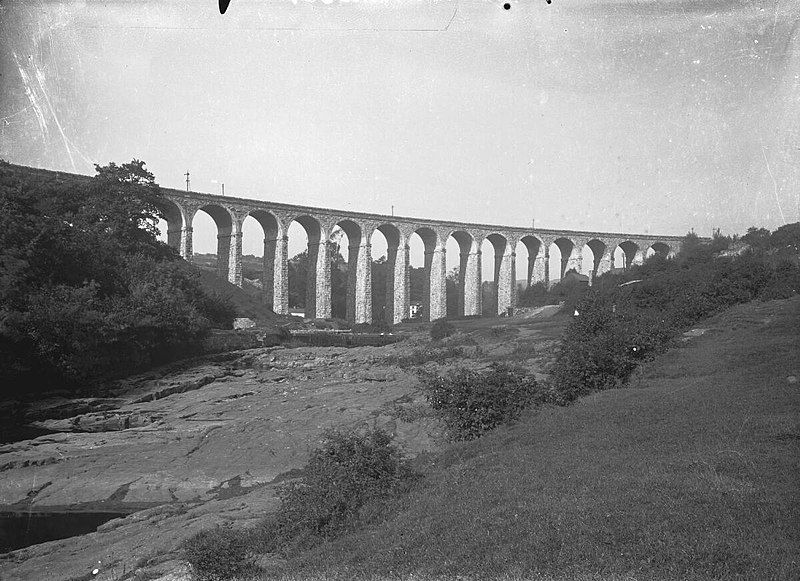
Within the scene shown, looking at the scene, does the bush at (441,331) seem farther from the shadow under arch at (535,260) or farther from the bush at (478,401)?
the shadow under arch at (535,260)

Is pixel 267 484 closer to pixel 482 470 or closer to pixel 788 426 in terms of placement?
pixel 482 470

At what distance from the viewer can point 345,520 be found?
8062 mm

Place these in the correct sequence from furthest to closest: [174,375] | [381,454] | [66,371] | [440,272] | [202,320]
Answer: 1. [440,272]
2. [202,320]
3. [174,375]
4. [66,371]
5. [381,454]

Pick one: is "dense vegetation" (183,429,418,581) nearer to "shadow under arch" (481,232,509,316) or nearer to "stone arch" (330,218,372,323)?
"stone arch" (330,218,372,323)

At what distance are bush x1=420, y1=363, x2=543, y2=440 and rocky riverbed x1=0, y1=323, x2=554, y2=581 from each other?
0.83 metres

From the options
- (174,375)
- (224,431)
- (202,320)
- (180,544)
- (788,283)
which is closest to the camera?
(180,544)

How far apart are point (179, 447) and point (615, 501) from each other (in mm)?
11688

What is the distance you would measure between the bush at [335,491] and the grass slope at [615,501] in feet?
1.90

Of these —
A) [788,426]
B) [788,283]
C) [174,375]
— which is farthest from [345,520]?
[788,283]

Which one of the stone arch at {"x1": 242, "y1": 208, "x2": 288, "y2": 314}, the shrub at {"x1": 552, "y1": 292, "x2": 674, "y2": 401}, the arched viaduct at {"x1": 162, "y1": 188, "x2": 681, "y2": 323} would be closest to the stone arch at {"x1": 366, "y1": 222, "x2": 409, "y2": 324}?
the arched viaduct at {"x1": 162, "y1": 188, "x2": 681, "y2": 323}

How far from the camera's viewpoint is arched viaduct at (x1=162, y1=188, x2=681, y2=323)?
41.8 meters

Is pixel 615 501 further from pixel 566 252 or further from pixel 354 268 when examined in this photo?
pixel 566 252

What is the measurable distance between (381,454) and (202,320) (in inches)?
805

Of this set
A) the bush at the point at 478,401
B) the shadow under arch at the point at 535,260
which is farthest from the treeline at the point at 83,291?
the shadow under arch at the point at 535,260
